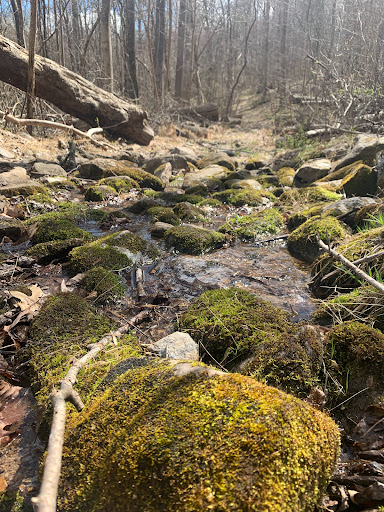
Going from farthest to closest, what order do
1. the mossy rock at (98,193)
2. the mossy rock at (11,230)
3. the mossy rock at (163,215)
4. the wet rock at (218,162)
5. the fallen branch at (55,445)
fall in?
the wet rock at (218,162) < the mossy rock at (98,193) < the mossy rock at (163,215) < the mossy rock at (11,230) < the fallen branch at (55,445)

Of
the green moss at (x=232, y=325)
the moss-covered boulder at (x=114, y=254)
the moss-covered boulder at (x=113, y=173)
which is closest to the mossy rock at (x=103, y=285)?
the moss-covered boulder at (x=114, y=254)

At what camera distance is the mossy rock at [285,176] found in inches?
423

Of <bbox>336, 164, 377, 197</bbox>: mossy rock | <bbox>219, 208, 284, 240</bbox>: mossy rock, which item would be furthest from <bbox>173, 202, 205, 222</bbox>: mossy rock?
<bbox>336, 164, 377, 197</bbox>: mossy rock

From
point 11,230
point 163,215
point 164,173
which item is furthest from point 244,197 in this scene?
point 11,230

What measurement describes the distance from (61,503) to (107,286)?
9.17 feet

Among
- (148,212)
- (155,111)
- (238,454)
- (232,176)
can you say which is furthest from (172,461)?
(155,111)

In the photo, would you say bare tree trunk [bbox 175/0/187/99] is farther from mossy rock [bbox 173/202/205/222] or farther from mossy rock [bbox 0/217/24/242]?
mossy rock [bbox 0/217/24/242]

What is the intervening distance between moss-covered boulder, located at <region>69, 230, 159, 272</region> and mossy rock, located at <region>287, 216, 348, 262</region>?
89.9 inches

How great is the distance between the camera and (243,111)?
25.2m

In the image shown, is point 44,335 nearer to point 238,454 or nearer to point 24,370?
point 24,370

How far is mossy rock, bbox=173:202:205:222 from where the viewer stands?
7.60m

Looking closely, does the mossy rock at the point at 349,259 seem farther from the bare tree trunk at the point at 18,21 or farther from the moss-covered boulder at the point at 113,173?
the bare tree trunk at the point at 18,21

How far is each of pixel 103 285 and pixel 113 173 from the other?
6.56 meters

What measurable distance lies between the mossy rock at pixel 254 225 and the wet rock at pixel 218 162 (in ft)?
17.4
